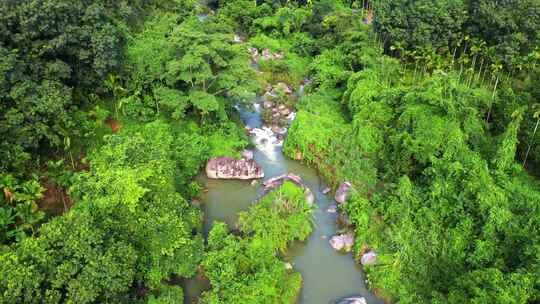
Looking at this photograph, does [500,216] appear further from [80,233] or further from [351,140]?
[80,233]

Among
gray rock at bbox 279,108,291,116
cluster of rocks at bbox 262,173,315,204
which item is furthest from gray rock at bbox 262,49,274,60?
cluster of rocks at bbox 262,173,315,204

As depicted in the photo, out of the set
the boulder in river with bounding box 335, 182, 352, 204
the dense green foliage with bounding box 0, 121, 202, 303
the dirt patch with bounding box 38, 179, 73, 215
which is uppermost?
the dense green foliage with bounding box 0, 121, 202, 303

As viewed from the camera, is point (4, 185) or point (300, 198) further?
point (300, 198)

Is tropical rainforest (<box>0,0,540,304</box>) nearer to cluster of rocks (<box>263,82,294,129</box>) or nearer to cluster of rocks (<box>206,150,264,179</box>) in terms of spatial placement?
cluster of rocks (<box>206,150,264,179</box>)

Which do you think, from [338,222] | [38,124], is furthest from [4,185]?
[338,222]

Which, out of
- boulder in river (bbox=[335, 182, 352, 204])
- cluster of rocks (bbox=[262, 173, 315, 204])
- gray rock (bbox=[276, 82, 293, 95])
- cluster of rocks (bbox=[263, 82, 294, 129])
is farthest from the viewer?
gray rock (bbox=[276, 82, 293, 95])

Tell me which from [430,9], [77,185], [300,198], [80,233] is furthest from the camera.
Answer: [430,9]

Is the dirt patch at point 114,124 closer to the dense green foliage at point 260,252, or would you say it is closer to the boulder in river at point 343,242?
the dense green foliage at point 260,252
